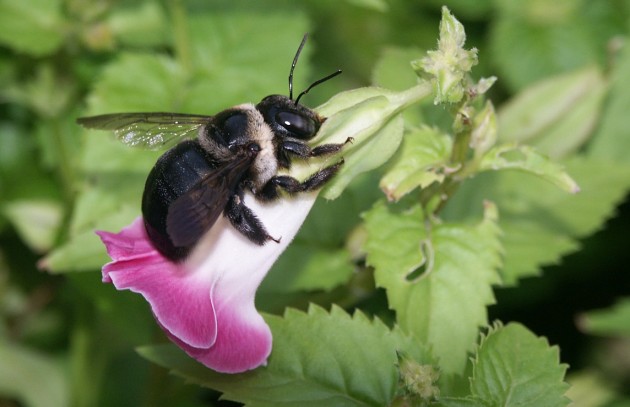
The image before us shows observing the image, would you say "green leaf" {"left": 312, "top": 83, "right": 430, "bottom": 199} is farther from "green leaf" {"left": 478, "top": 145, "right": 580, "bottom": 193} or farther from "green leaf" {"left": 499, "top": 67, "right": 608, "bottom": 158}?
"green leaf" {"left": 499, "top": 67, "right": 608, "bottom": 158}

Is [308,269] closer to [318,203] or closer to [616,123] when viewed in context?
[318,203]

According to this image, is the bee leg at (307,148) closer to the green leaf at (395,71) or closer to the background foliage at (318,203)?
the background foliage at (318,203)

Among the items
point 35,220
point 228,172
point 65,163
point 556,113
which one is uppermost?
point 556,113

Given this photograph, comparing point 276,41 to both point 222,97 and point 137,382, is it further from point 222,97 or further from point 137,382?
point 137,382

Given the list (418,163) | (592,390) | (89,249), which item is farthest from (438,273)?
(592,390)

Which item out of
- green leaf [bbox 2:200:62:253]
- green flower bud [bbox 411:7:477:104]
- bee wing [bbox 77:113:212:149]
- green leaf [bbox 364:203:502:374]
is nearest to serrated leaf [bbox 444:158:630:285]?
green leaf [bbox 364:203:502:374]

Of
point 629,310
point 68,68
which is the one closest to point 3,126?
point 68,68

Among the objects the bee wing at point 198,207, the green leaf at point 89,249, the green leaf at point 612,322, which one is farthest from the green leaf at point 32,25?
the green leaf at point 612,322
